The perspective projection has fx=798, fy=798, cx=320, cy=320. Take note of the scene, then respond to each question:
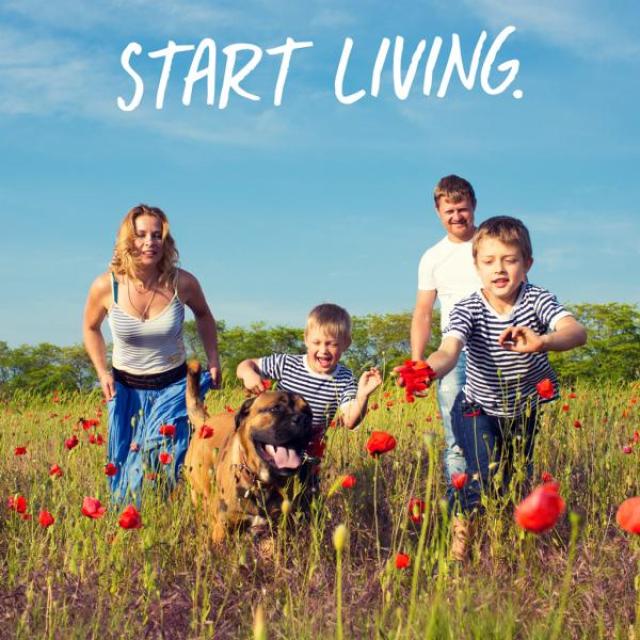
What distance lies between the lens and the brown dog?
14.0 ft

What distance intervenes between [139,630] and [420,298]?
3902 mm

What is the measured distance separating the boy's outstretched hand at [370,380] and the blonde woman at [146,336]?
188cm

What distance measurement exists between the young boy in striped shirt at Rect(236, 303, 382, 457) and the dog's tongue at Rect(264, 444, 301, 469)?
1.43 ft

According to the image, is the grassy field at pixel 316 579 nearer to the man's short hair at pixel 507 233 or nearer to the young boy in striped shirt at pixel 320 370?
the young boy in striped shirt at pixel 320 370

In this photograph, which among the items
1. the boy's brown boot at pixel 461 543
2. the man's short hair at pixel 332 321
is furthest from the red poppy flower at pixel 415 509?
the man's short hair at pixel 332 321

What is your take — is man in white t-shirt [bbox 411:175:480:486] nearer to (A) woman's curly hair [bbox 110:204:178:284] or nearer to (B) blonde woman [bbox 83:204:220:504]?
(B) blonde woman [bbox 83:204:220:504]

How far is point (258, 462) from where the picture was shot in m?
4.38

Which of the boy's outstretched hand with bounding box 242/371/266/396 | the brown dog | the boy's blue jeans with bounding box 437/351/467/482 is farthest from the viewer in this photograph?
the boy's blue jeans with bounding box 437/351/467/482

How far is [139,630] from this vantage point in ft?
10.7

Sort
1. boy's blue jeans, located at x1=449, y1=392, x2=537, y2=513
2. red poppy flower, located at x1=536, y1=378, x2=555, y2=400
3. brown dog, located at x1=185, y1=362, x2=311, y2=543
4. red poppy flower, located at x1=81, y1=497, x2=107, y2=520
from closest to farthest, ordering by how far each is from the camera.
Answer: red poppy flower, located at x1=81, y1=497, x2=107, y2=520, red poppy flower, located at x1=536, y1=378, x2=555, y2=400, brown dog, located at x1=185, y1=362, x2=311, y2=543, boy's blue jeans, located at x1=449, y1=392, x2=537, y2=513

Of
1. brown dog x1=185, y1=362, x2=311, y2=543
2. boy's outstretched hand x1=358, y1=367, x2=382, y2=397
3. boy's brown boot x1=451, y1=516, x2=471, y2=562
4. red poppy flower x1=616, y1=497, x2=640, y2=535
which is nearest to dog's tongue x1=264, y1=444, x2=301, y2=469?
brown dog x1=185, y1=362, x2=311, y2=543

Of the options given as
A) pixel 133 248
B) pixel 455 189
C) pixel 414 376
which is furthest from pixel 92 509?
pixel 455 189

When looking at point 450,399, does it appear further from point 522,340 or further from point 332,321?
point 522,340

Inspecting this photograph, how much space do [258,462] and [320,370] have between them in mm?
1000
